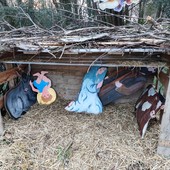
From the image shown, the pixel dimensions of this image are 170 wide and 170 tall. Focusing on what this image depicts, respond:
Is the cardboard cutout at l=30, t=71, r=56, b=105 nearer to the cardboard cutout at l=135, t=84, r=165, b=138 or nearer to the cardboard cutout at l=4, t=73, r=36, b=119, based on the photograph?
the cardboard cutout at l=4, t=73, r=36, b=119

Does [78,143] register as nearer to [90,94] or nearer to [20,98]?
[90,94]

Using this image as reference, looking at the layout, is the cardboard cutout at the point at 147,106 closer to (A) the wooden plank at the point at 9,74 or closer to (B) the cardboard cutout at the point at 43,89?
(B) the cardboard cutout at the point at 43,89

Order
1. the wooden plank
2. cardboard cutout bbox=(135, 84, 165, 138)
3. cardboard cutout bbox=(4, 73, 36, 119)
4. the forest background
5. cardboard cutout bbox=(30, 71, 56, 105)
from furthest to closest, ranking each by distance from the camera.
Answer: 1. the forest background
2. cardboard cutout bbox=(30, 71, 56, 105)
3. cardboard cutout bbox=(4, 73, 36, 119)
4. the wooden plank
5. cardboard cutout bbox=(135, 84, 165, 138)

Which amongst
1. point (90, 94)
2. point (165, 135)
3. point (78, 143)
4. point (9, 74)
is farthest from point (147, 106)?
point (9, 74)

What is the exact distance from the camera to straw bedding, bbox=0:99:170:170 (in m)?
2.53

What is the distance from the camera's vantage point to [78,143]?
2.85 metres

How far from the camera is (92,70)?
3.53 metres

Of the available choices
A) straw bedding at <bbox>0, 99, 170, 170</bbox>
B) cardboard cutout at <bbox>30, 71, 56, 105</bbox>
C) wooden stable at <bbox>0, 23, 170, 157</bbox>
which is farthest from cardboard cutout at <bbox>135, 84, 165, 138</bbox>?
cardboard cutout at <bbox>30, 71, 56, 105</bbox>

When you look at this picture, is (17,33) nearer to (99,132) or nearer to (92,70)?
(92,70)

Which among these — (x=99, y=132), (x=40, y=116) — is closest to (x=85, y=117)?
(x=99, y=132)

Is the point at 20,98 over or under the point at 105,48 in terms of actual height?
under

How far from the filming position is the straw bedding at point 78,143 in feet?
8.30

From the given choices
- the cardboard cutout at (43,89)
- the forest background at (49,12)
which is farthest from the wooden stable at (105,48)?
the forest background at (49,12)

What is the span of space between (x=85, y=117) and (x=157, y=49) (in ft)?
5.73
